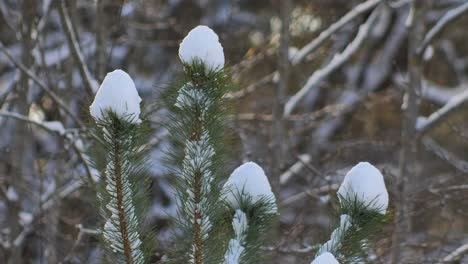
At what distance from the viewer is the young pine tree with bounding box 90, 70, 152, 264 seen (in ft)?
5.44

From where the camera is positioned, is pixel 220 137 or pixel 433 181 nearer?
pixel 220 137

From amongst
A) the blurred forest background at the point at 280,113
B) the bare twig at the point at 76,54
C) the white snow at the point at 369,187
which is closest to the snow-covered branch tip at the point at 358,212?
the white snow at the point at 369,187

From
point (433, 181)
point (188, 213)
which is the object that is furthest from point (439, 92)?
point (188, 213)

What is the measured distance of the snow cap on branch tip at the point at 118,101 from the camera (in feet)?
5.40

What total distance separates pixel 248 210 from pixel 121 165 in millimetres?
384

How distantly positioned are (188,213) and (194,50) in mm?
462

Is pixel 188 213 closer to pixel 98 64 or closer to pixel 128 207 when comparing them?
pixel 128 207

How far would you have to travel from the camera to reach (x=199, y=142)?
1.80 meters

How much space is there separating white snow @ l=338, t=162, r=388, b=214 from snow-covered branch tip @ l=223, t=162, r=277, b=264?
0.75 ft

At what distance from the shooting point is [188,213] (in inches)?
74.4

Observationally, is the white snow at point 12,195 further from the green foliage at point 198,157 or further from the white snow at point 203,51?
the white snow at point 203,51

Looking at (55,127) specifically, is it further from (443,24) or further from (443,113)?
(443,24)

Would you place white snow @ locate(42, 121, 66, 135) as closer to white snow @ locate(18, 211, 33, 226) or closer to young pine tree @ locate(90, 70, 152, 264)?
white snow @ locate(18, 211, 33, 226)

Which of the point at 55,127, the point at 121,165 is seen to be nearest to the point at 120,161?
the point at 121,165
